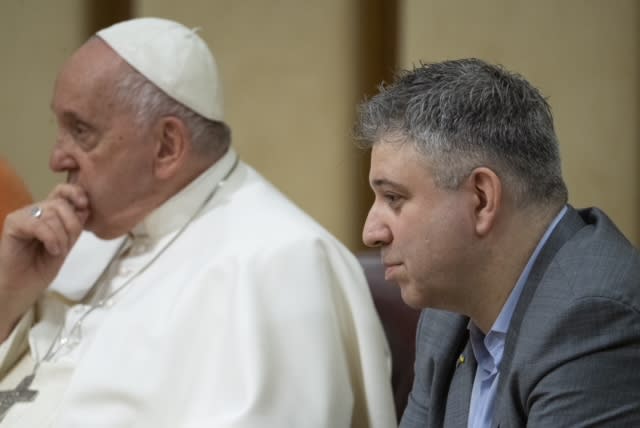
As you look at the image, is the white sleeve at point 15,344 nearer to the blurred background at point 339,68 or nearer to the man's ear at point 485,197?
the blurred background at point 339,68

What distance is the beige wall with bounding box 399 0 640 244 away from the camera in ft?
11.3

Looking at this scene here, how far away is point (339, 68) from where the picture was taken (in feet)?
12.7

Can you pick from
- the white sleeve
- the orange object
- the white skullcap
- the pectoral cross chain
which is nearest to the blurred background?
the white skullcap

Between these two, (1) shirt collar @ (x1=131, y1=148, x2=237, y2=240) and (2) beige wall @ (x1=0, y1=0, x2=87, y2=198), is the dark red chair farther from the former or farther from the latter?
(2) beige wall @ (x1=0, y1=0, x2=87, y2=198)

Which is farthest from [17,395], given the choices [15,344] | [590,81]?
[590,81]

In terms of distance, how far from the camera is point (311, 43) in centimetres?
389

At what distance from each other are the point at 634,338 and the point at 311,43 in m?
2.38

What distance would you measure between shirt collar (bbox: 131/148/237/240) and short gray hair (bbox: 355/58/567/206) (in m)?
1.09

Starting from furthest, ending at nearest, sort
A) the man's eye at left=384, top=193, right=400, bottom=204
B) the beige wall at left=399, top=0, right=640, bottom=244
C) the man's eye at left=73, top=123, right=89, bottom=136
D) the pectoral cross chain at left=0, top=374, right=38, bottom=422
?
1. the beige wall at left=399, top=0, right=640, bottom=244
2. the man's eye at left=73, top=123, right=89, bottom=136
3. the pectoral cross chain at left=0, top=374, right=38, bottom=422
4. the man's eye at left=384, top=193, right=400, bottom=204

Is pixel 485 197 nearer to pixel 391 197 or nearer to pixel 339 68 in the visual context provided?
pixel 391 197

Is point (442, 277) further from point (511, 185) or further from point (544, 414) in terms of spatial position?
point (544, 414)

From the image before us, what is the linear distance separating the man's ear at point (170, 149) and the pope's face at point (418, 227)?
1050mm

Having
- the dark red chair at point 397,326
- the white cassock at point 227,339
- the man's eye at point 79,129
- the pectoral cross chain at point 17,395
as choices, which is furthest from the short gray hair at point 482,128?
the pectoral cross chain at point 17,395

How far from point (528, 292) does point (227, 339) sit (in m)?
0.93
